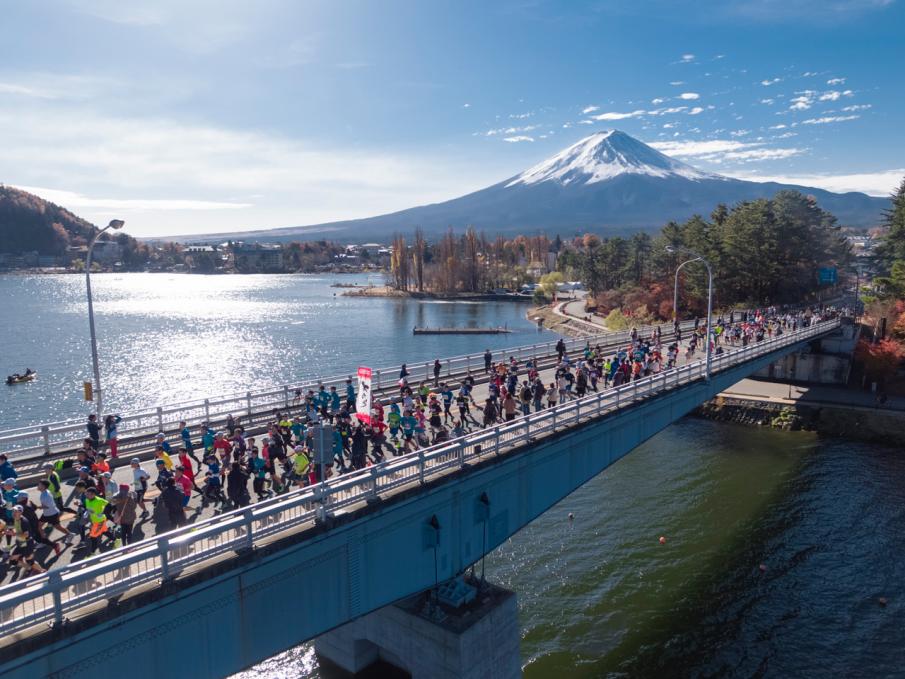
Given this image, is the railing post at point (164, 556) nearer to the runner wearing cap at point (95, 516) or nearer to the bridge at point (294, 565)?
the bridge at point (294, 565)

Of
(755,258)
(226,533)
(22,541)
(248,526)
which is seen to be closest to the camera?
(248,526)

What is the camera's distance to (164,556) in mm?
9680

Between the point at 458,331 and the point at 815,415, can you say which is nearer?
the point at 815,415

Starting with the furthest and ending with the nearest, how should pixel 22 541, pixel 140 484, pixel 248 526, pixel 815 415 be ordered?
pixel 815 415
pixel 140 484
pixel 22 541
pixel 248 526

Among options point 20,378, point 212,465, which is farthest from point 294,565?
point 20,378

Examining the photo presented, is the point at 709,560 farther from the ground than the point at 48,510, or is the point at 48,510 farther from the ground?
the point at 48,510

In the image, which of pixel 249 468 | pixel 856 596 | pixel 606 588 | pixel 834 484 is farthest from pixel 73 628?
pixel 834 484

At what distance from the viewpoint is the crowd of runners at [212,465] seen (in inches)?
454

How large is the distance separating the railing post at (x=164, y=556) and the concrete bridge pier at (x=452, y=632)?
7.10 meters

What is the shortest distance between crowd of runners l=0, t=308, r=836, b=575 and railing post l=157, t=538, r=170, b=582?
230 cm

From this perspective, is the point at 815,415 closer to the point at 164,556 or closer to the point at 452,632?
the point at 452,632

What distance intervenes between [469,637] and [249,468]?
6568 millimetres

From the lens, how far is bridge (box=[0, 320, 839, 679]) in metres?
9.00

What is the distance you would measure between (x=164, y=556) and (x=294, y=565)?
2585mm
